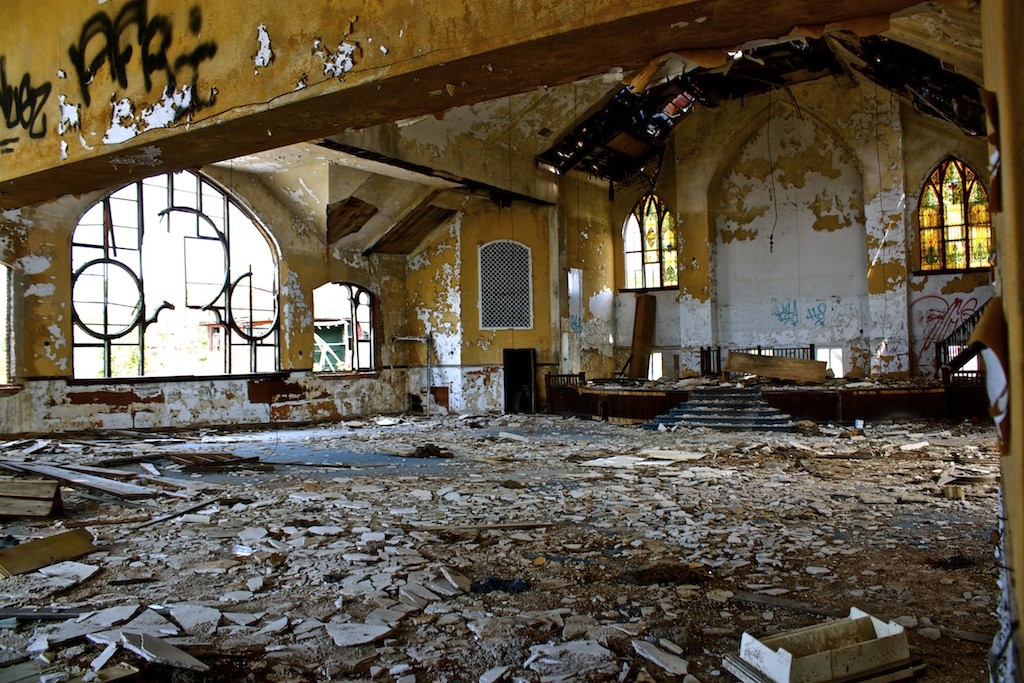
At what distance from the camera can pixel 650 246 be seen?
18.3 m

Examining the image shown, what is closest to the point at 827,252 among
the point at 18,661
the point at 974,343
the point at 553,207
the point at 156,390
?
the point at 553,207

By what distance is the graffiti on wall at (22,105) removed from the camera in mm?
4977

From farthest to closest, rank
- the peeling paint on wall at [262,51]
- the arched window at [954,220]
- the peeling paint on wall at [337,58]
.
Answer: the arched window at [954,220]
the peeling paint on wall at [262,51]
the peeling paint on wall at [337,58]

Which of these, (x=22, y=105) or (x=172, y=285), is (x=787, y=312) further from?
(x=22, y=105)

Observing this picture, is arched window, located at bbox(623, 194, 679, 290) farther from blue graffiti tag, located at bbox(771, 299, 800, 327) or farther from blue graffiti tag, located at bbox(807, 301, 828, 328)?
blue graffiti tag, located at bbox(807, 301, 828, 328)

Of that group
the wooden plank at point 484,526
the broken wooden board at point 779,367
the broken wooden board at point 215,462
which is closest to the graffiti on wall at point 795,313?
the broken wooden board at point 779,367

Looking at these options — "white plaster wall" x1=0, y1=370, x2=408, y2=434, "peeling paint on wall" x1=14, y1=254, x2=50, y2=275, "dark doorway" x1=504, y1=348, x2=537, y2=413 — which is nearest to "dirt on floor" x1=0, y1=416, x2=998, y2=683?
"white plaster wall" x1=0, y1=370, x2=408, y2=434

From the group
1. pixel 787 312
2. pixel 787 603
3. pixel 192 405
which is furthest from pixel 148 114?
pixel 787 312

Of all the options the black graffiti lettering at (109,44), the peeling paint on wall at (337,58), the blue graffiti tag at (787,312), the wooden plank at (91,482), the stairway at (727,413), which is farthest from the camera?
the blue graffiti tag at (787,312)

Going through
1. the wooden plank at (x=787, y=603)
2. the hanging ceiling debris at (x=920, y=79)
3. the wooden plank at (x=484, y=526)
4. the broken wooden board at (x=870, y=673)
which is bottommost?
the wooden plank at (x=787, y=603)

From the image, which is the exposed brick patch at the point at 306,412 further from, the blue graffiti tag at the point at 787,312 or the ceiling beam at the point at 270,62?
the blue graffiti tag at the point at 787,312

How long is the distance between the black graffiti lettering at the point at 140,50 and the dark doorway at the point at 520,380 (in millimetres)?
11536

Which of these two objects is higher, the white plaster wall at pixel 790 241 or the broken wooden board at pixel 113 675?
the white plaster wall at pixel 790 241

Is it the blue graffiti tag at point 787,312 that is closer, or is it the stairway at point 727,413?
the stairway at point 727,413
